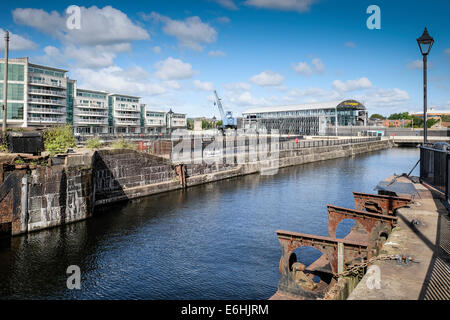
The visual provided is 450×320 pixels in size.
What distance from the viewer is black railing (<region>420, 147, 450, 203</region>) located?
15.1m

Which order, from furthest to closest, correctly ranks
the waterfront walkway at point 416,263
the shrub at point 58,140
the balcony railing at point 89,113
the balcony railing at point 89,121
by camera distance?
the balcony railing at point 89,113 < the balcony railing at point 89,121 < the shrub at point 58,140 < the waterfront walkway at point 416,263

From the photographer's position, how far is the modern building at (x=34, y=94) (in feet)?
246

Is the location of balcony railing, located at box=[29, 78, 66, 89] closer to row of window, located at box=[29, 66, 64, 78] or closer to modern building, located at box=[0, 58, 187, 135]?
modern building, located at box=[0, 58, 187, 135]

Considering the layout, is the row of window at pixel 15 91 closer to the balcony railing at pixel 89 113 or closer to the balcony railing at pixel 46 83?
the balcony railing at pixel 46 83

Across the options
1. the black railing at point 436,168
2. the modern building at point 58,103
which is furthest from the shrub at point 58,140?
the black railing at point 436,168

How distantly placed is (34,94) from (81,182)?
68.7 meters

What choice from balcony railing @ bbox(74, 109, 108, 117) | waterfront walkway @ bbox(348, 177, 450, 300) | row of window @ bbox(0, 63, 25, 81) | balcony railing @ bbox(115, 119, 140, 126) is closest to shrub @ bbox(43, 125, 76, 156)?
waterfront walkway @ bbox(348, 177, 450, 300)

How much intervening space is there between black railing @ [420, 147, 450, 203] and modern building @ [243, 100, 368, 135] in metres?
105

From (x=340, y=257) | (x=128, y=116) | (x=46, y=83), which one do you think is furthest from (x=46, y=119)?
(x=340, y=257)

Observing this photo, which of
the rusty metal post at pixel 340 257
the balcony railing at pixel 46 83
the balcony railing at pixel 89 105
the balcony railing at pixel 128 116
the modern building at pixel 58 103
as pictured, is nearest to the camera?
the rusty metal post at pixel 340 257

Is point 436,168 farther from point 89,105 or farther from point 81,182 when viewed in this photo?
point 89,105

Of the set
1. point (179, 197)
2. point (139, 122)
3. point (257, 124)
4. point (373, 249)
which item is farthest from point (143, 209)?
point (257, 124)

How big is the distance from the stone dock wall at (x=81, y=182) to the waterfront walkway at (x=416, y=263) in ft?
64.9
